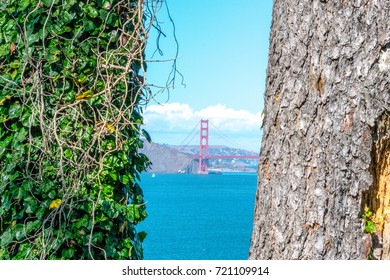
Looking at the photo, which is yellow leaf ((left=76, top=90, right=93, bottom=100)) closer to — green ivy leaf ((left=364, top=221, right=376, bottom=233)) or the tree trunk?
the tree trunk

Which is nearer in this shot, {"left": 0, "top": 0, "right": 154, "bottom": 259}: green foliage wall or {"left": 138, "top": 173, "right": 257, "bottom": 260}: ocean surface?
{"left": 0, "top": 0, "right": 154, "bottom": 259}: green foliage wall

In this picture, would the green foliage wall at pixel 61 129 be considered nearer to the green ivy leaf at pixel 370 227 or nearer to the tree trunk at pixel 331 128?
the tree trunk at pixel 331 128

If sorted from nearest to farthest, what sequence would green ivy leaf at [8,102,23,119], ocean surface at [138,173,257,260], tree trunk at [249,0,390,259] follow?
tree trunk at [249,0,390,259], green ivy leaf at [8,102,23,119], ocean surface at [138,173,257,260]

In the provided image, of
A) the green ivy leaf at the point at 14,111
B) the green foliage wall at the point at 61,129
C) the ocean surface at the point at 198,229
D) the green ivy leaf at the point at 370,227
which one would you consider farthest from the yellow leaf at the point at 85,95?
the ocean surface at the point at 198,229

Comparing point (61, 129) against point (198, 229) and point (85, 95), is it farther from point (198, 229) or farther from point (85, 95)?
point (198, 229)

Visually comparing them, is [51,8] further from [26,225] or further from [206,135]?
[206,135]

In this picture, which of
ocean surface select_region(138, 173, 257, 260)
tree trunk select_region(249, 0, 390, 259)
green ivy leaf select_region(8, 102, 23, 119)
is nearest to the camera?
tree trunk select_region(249, 0, 390, 259)

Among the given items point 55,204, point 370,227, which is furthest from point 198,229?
point 370,227

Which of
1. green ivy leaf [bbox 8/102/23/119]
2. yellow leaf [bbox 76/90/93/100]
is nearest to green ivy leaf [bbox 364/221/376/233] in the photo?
yellow leaf [bbox 76/90/93/100]
